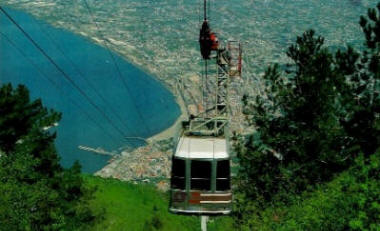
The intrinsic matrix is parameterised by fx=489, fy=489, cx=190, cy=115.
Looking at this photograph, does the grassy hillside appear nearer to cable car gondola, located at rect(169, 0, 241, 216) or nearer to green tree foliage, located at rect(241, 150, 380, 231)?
cable car gondola, located at rect(169, 0, 241, 216)

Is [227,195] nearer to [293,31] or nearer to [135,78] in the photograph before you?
[135,78]

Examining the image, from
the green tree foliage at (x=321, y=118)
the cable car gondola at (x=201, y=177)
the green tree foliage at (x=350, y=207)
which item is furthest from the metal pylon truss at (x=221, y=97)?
the green tree foliage at (x=350, y=207)

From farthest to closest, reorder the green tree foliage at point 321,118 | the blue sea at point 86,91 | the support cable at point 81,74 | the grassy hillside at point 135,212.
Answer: the support cable at point 81,74 < the blue sea at point 86,91 < the grassy hillside at point 135,212 < the green tree foliage at point 321,118

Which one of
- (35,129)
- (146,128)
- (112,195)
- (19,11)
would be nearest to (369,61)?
(35,129)

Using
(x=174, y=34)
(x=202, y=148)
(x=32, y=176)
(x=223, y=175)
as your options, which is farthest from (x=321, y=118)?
(x=174, y=34)

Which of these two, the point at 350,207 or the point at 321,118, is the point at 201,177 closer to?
the point at 350,207

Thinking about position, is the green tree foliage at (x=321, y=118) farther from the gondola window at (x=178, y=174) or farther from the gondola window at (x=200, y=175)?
the gondola window at (x=178, y=174)

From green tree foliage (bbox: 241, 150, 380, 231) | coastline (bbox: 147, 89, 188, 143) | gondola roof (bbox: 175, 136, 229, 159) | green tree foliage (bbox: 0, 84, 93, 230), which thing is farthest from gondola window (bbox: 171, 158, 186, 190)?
coastline (bbox: 147, 89, 188, 143)

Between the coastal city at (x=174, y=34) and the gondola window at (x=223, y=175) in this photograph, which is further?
the coastal city at (x=174, y=34)
